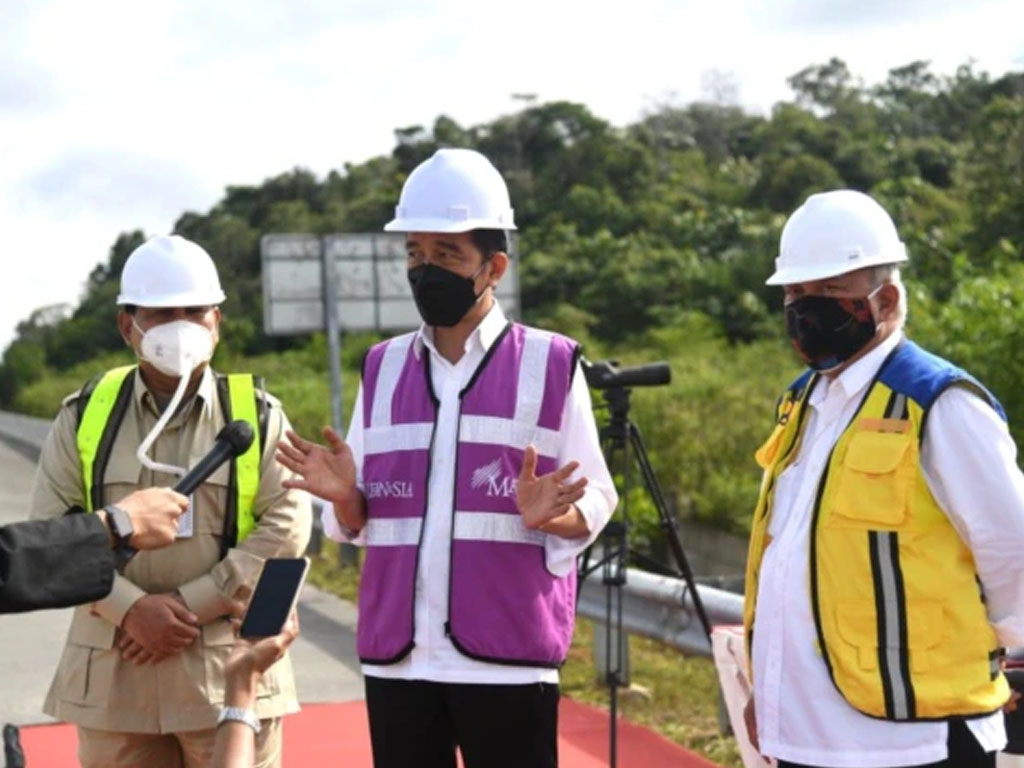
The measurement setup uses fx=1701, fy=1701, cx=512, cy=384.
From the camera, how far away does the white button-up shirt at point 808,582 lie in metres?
3.66

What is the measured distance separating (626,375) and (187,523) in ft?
8.22

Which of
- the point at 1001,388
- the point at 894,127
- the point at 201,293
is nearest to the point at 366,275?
the point at 1001,388

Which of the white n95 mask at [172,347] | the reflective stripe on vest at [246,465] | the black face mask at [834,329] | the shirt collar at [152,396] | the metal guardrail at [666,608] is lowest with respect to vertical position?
the metal guardrail at [666,608]

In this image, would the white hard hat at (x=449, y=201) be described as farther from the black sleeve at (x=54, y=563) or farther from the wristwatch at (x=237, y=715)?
the wristwatch at (x=237, y=715)

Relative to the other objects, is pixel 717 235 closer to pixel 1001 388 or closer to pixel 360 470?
pixel 1001 388

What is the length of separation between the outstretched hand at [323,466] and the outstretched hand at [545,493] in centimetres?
50

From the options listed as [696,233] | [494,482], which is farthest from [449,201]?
[696,233]

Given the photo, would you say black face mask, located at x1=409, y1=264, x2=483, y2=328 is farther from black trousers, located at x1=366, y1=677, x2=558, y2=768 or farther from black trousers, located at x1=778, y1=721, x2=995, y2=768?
black trousers, located at x1=778, y1=721, x2=995, y2=768

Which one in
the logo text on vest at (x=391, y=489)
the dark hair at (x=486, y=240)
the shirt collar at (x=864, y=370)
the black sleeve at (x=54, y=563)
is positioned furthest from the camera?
the dark hair at (x=486, y=240)

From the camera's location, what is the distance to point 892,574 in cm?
367

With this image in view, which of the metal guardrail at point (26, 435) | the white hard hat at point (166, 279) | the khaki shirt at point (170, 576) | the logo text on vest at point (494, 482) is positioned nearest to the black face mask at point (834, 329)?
the logo text on vest at point (494, 482)

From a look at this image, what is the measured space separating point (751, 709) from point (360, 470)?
1.14m

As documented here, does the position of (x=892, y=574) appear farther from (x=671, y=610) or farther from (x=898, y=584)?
(x=671, y=610)

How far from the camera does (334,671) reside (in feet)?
32.1
